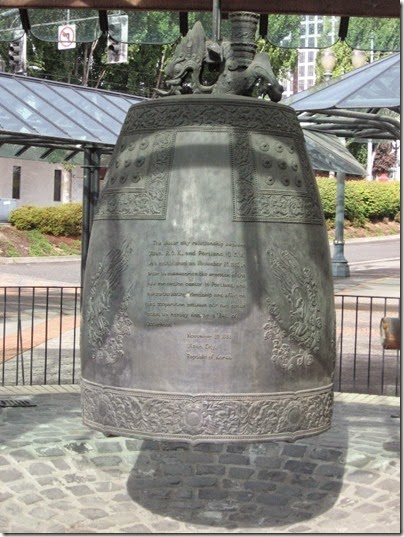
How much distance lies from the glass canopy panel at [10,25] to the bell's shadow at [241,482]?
3.13 metres

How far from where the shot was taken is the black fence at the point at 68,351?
10438 mm

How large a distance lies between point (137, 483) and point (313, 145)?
1052 cm

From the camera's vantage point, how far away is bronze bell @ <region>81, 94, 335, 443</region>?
372 cm

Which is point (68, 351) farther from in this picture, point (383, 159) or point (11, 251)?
point (383, 159)

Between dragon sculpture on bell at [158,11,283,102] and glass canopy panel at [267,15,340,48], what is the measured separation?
94.9 inches

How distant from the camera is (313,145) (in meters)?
16.1

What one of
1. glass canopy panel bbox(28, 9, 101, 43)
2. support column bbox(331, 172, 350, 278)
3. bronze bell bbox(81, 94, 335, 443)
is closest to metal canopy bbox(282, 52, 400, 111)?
glass canopy panel bbox(28, 9, 101, 43)

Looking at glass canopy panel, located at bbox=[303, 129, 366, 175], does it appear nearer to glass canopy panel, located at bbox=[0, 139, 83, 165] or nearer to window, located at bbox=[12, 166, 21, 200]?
glass canopy panel, located at bbox=[0, 139, 83, 165]

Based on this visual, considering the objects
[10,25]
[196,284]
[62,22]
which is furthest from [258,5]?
[196,284]

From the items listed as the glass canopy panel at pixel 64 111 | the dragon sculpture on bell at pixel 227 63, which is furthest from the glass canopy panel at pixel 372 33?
the glass canopy panel at pixel 64 111

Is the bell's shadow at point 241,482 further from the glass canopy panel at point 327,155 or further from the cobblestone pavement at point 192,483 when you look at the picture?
the glass canopy panel at point 327,155

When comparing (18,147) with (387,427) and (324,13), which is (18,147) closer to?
(387,427)

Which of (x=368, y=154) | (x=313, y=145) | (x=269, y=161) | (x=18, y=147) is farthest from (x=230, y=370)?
(x=368, y=154)

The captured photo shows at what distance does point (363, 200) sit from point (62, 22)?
134 feet
